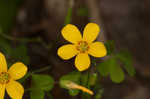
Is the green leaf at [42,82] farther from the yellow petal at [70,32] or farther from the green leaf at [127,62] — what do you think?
the green leaf at [127,62]

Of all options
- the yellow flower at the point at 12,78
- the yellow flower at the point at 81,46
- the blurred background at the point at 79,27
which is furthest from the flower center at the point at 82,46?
the blurred background at the point at 79,27

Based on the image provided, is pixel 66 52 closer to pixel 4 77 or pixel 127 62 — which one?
pixel 4 77

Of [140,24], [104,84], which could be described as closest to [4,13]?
[104,84]

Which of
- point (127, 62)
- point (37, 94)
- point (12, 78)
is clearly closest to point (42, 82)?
point (37, 94)

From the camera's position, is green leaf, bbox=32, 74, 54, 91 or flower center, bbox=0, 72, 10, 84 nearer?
flower center, bbox=0, 72, 10, 84

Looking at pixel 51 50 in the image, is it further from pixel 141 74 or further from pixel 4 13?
pixel 141 74

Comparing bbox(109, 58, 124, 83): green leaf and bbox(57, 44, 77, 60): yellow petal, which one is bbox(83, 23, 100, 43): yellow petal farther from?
bbox(109, 58, 124, 83): green leaf

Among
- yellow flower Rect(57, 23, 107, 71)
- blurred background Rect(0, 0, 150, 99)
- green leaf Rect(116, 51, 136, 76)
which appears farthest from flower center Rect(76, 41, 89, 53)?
blurred background Rect(0, 0, 150, 99)
